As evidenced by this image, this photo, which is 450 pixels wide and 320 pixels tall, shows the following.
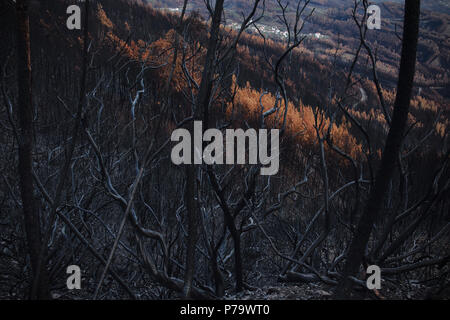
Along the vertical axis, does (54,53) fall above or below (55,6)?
below

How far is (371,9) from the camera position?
73.2 inches

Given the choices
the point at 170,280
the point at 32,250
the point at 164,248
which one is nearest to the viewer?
the point at 32,250

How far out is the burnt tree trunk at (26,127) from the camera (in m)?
1.26

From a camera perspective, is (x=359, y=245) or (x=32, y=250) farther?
(x=32, y=250)

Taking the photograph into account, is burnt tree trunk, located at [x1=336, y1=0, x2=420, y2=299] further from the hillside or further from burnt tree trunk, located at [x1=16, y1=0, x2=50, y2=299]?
burnt tree trunk, located at [x1=16, y1=0, x2=50, y2=299]

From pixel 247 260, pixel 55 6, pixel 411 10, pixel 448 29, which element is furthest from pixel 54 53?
pixel 448 29

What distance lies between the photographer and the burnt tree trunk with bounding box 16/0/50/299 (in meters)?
1.26

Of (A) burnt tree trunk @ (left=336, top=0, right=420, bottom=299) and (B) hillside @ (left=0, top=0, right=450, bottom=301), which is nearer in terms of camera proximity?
(A) burnt tree trunk @ (left=336, top=0, right=420, bottom=299)

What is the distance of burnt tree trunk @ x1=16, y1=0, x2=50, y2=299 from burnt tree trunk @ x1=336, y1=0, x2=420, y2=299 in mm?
1401

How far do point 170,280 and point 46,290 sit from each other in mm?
653

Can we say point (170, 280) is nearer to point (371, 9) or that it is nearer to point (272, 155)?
point (272, 155)

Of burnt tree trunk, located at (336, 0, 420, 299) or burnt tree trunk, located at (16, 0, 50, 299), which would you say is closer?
burnt tree trunk, located at (336, 0, 420, 299)

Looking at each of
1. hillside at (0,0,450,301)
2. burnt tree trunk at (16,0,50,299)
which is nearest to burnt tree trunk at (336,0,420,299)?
hillside at (0,0,450,301)

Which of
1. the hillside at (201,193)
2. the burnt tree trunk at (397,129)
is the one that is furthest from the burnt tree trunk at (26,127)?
the burnt tree trunk at (397,129)
